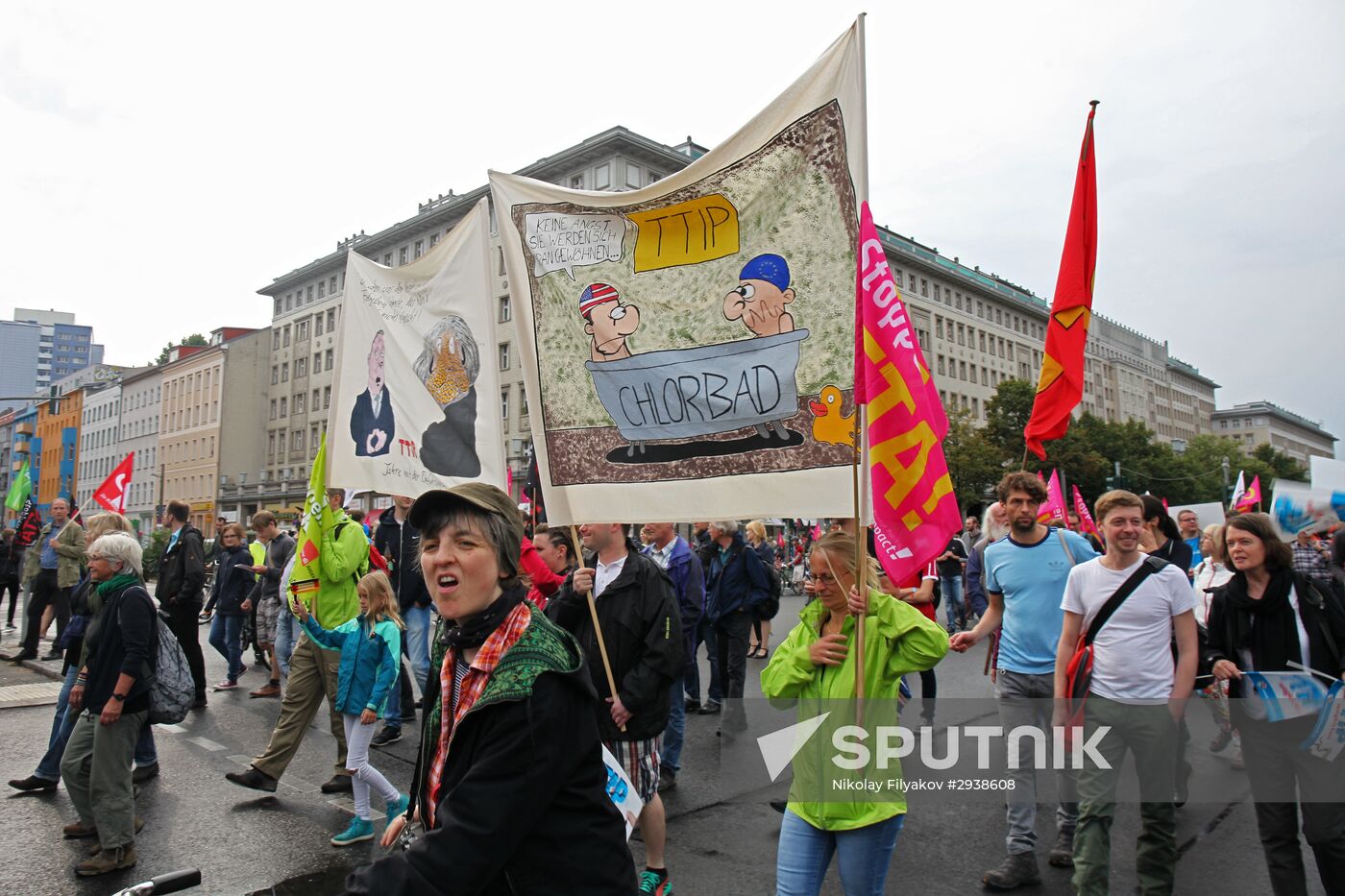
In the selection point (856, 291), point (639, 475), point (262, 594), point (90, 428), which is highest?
point (90, 428)

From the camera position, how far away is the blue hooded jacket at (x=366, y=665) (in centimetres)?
564

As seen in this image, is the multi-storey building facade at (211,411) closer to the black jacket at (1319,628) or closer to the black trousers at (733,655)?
the black trousers at (733,655)

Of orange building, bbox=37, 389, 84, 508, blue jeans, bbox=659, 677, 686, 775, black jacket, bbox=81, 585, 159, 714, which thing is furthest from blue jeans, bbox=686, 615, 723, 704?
orange building, bbox=37, 389, 84, 508

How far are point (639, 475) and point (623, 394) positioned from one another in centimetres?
39

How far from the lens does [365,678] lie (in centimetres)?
578

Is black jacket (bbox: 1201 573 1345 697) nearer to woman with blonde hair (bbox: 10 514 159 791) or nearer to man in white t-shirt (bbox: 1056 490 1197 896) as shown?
man in white t-shirt (bbox: 1056 490 1197 896)

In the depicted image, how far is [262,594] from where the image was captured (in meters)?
10.4

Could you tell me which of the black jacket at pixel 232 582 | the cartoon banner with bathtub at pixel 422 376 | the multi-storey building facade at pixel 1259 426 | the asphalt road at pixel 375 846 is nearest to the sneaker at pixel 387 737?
the asphalt road at pixel 375 846

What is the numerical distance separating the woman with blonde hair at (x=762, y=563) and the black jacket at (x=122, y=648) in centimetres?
538

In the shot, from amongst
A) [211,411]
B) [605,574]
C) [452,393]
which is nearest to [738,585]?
[452,393]

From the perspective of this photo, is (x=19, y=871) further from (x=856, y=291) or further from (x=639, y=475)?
(x=856, y=291)

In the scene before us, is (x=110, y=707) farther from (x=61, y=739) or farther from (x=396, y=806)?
(x=61, y=739)

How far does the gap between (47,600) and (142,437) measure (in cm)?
8401

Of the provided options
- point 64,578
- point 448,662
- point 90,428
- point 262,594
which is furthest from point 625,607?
point 90,428
